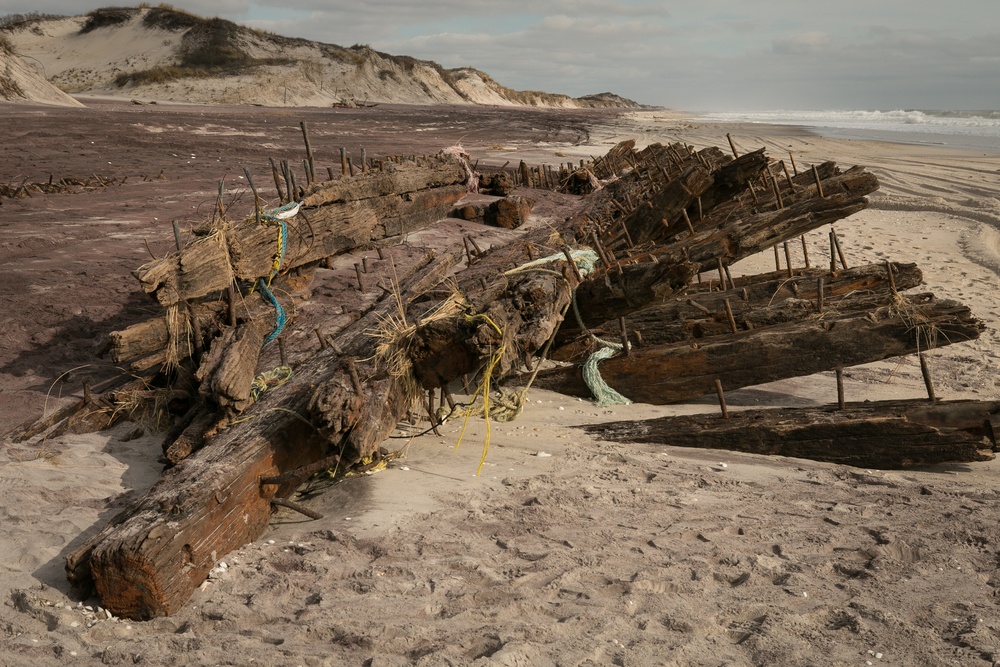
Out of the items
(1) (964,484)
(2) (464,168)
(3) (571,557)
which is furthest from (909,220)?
(3) (571,557)

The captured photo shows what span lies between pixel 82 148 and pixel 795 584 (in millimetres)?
17871

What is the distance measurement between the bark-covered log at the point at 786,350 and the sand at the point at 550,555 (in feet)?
1.01

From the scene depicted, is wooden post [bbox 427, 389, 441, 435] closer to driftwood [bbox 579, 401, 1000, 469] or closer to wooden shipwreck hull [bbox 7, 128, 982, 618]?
wooden shipwreck hull [bbox 7, 128, 982, 618]

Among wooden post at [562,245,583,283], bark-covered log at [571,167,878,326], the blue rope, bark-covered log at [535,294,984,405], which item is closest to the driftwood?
bark-covered log at [535,294,984,405]

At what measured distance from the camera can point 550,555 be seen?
4230mm

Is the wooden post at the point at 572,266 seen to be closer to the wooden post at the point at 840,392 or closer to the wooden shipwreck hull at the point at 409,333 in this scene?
the wooden shipwreck hull at the point at 409,333

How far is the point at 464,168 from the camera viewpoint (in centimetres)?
1459

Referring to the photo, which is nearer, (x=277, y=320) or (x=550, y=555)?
(x=550, y=555)

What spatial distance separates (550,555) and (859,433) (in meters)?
2.58

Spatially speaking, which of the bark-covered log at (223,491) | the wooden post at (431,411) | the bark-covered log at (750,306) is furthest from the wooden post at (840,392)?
the bark-covered log at (223,491)

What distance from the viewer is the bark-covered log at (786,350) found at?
5.96m

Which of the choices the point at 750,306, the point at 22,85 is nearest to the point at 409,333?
the point at 750,306

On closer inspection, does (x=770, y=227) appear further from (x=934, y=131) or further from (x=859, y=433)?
(x=934, y=131)

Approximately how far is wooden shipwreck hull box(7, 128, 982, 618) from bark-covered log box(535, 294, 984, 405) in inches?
0.5
